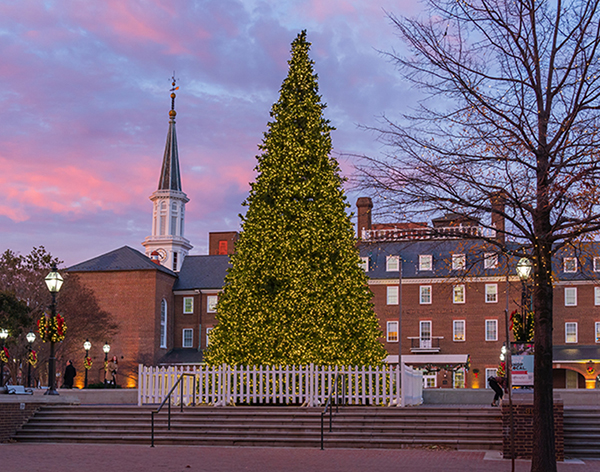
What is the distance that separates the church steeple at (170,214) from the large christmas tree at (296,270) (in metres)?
70.0

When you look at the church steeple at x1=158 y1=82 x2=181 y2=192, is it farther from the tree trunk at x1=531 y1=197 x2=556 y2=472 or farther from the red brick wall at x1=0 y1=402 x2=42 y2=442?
the tree trunk at x1=531 y1=197 x2=556 y2=472

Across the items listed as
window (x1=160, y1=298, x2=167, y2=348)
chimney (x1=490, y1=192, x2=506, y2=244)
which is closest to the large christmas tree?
chimney (x1=490, y1=192, x2=506, y2=244)

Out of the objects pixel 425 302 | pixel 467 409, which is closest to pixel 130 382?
pixel 425 302

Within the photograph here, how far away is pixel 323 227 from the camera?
22.5 meters

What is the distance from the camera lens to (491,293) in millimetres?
58406

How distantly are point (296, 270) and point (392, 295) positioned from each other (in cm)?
3874

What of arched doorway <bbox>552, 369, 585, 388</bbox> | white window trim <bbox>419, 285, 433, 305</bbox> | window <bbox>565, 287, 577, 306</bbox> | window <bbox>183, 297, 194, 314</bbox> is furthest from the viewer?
window <bbox>183, 297, 194, 314</bbox>

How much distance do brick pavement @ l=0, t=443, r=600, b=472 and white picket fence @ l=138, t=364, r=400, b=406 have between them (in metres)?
3.50

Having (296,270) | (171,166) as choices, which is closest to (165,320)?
(171,166)

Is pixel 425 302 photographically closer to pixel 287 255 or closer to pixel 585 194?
pixel 287 255

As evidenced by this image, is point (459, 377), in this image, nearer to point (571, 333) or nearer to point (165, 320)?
point (571, 333)

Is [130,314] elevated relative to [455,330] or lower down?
elevated

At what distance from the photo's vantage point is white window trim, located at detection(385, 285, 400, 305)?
59844mm

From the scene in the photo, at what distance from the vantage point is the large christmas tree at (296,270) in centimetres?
2200
